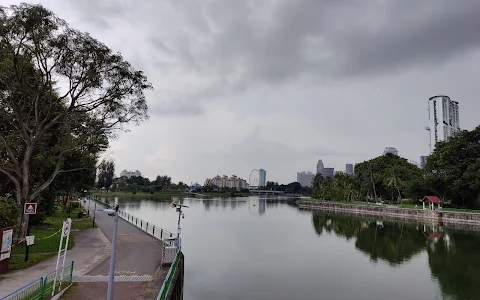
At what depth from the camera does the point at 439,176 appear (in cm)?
6100

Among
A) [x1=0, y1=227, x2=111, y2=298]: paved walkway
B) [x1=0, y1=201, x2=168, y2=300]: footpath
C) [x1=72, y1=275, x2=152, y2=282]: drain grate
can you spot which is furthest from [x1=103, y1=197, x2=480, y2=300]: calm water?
[x1=0, y1=227, x2=111, y2=298]: paved walkway

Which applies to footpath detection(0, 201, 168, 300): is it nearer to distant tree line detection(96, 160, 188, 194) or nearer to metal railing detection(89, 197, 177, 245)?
metal railing detection(89, 197, 177, 245)

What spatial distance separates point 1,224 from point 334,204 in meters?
77.4

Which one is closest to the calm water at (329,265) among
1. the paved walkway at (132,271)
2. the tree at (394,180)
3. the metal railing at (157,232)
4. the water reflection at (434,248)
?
the water reflection at (434,248)

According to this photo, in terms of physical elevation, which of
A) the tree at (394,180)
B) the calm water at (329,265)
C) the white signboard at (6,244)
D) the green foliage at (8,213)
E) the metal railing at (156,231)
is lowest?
the calm water at (329,265)

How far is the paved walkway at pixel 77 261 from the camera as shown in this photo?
1291 cm

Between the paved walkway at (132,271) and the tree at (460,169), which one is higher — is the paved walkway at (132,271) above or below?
below

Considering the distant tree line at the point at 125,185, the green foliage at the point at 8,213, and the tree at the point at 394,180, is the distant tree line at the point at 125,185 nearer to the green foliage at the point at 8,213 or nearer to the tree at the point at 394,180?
the tree at the point at 394,180

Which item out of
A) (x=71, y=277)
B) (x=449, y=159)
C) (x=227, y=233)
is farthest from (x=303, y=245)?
(x=449, y=159)

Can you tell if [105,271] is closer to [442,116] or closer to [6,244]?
[6,244]

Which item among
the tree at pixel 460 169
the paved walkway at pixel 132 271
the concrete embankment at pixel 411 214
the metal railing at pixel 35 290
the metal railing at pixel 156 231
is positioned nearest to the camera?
the metal railing at pixel 35 290

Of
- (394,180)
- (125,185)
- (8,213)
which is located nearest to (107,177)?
(125,185)

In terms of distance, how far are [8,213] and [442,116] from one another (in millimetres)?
128686

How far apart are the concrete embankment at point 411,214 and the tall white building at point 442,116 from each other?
194 ft
